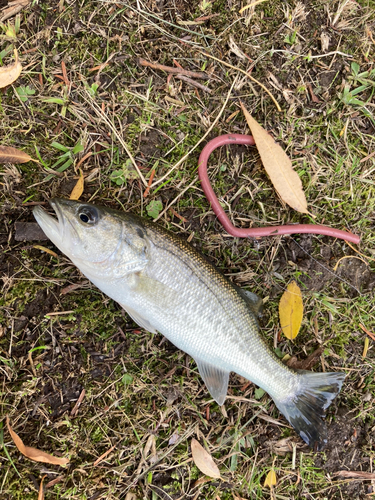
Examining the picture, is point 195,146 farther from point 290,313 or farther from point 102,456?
point 102,456

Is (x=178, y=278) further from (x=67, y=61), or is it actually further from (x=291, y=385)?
(x=67, y=61)

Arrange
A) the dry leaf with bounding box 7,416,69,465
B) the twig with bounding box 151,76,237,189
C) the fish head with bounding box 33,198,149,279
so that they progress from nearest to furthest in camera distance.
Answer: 1. the fish head with bounding box 33,198,149,279
2. the dry leaf with bounding box 7,416,69,465
3. the twig with bounding box 151,76,237,189

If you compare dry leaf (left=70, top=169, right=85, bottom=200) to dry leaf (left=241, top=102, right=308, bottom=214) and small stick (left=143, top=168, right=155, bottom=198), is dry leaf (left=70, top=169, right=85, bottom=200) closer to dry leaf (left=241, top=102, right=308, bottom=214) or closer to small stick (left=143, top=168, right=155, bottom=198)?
small stick (left=143, top=168, right=155, bottom=198)

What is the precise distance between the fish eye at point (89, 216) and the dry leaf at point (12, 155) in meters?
0.79

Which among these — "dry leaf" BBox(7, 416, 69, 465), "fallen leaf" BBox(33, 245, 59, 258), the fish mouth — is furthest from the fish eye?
"dry leaf" BBox(7, 416, 69, 465)

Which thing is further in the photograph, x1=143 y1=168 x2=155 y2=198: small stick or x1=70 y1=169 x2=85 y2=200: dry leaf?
x1=143 y1=168 x2=155 y2=198: small stick

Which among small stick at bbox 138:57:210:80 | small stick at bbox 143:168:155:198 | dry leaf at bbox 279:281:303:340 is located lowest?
dry leaf at bbox 279:281:303:340

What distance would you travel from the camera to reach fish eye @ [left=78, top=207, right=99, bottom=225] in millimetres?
2389

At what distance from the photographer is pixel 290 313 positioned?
3049mm

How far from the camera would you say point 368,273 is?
129 inches

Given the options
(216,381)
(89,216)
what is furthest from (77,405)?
(89,216)

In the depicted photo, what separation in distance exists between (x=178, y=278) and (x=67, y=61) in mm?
2039

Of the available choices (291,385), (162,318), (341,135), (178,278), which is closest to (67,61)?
(178,278)

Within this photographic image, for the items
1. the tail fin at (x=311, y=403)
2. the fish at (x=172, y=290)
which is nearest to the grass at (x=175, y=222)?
the tail fin at (x=311, y=403)
